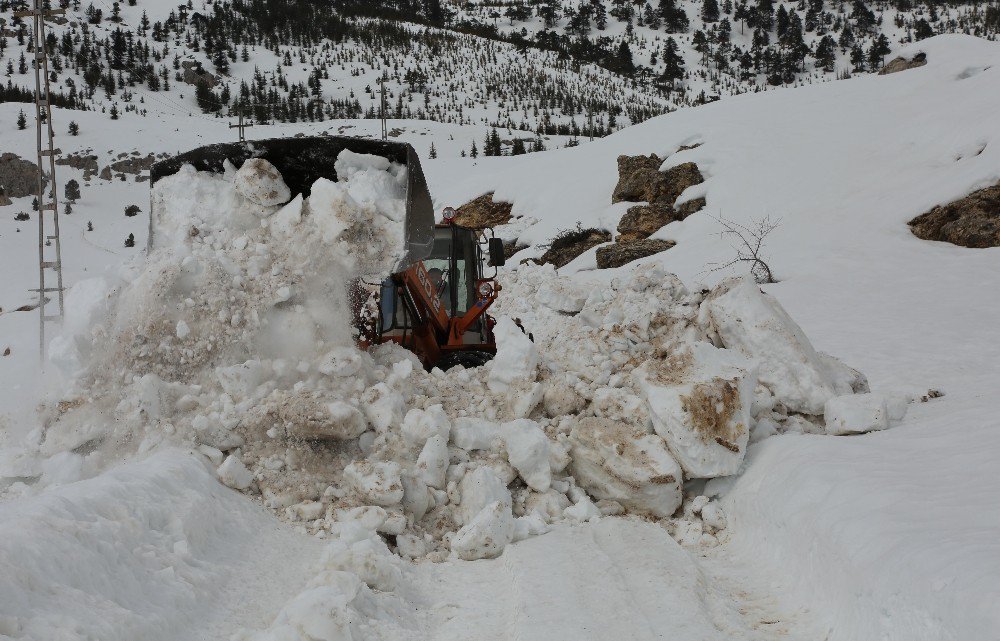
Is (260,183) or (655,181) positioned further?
(655,181)

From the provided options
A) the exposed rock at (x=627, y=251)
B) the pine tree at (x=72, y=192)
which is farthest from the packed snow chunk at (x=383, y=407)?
the pine tree at (x=72, y=192)

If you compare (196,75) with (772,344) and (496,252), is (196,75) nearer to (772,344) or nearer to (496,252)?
(496,252)

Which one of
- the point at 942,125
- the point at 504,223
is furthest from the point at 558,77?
the point at 942,125

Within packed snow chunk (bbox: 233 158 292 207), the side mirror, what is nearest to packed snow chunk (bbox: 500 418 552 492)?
packed snow chunk (bbox: 233 158 292 207)

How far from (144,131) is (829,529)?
3987cm

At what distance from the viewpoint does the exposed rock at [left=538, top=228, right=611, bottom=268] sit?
19.0 metres

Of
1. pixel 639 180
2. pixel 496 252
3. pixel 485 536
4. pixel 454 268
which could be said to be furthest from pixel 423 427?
pixel 639 180

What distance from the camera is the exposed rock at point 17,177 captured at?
95.4 ft

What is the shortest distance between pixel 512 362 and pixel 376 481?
151cm

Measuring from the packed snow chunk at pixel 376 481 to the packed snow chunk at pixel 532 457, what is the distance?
28.5 inches

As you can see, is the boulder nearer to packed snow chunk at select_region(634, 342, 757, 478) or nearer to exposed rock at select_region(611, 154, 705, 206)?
exposed rock at select_region(611, 154, 705, 206)

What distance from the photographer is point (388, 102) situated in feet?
162

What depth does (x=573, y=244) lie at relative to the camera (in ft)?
62.9

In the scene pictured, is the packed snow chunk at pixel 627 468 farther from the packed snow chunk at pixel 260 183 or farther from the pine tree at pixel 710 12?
the pine tree at pixel 710 12
